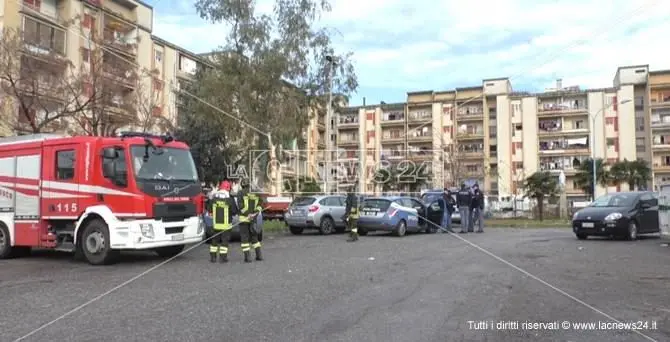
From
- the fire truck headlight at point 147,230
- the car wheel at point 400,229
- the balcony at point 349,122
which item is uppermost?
the balcony at point 349,122

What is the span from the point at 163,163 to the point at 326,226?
32.5 ft

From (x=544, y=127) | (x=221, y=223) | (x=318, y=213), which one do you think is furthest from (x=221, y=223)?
(x=544, y=127)

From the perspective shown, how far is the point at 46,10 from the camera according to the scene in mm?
36969

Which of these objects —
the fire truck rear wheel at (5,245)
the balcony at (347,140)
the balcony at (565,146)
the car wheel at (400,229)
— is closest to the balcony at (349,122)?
the balcony at (347,140)

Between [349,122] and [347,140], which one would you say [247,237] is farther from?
[349,122]

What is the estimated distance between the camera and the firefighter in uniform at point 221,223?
489 inches

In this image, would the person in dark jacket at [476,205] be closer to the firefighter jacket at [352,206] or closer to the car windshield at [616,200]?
the car windshield at [616,200]

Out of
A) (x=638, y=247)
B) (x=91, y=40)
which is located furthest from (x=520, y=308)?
(x=91, y=40)

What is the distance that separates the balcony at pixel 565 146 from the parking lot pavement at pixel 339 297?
6960 centimetres

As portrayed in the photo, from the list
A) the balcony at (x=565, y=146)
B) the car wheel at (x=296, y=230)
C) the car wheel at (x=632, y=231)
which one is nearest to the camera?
the car wheel at (x=632, y=231)

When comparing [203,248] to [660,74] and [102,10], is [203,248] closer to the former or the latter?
[102,10]

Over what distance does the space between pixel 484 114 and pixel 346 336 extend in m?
81.0

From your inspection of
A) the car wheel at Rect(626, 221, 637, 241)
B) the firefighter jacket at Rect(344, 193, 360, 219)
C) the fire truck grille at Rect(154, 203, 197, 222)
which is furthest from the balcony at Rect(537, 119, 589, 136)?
the fire truck grille at Rect(154, 203, 197, 222)

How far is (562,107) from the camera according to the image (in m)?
79.2
